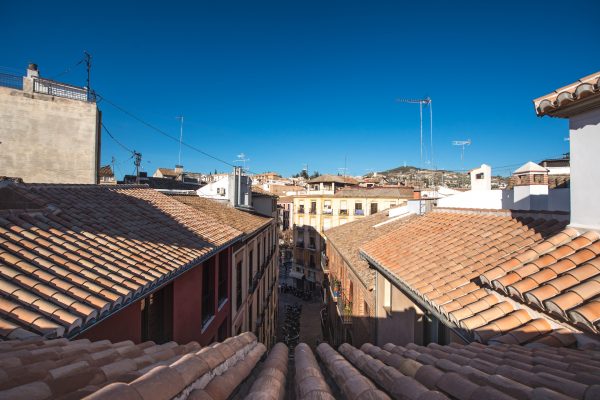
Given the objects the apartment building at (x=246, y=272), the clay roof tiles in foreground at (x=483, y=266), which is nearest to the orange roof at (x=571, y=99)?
the clay roof tiles in foreground at (x=483, y=266)

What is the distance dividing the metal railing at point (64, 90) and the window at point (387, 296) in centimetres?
1570

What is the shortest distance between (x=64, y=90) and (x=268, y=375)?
59.1 ft

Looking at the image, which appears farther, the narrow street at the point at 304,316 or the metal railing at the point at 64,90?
the narrow street at the point at 304,316

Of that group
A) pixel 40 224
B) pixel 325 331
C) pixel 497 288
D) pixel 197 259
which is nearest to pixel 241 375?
pixel 497 288

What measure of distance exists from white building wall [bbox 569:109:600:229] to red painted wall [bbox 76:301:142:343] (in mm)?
6012

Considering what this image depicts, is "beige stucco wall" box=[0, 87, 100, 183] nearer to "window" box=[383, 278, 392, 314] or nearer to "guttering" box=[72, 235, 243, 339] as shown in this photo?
"guttering" box=[72, 235, 243, 339]

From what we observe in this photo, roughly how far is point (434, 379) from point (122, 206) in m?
7.28

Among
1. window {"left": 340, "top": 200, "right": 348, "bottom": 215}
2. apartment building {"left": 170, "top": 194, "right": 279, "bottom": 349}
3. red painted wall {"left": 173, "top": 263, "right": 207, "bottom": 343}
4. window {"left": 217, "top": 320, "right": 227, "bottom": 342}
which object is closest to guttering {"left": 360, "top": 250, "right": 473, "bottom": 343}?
red painted wall {"left": 173, "top": 263, "right": 207, "bottom": 343}

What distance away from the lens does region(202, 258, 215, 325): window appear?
8.03 metres

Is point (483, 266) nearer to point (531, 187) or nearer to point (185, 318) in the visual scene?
point (531, 187)

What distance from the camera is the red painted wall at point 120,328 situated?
3.80 meters

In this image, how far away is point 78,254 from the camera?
13.5 feet

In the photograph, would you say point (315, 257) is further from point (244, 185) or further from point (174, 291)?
point (174, 291)

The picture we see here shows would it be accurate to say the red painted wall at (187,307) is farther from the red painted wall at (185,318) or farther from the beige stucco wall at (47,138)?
the beige stucco wall at (47,138)
